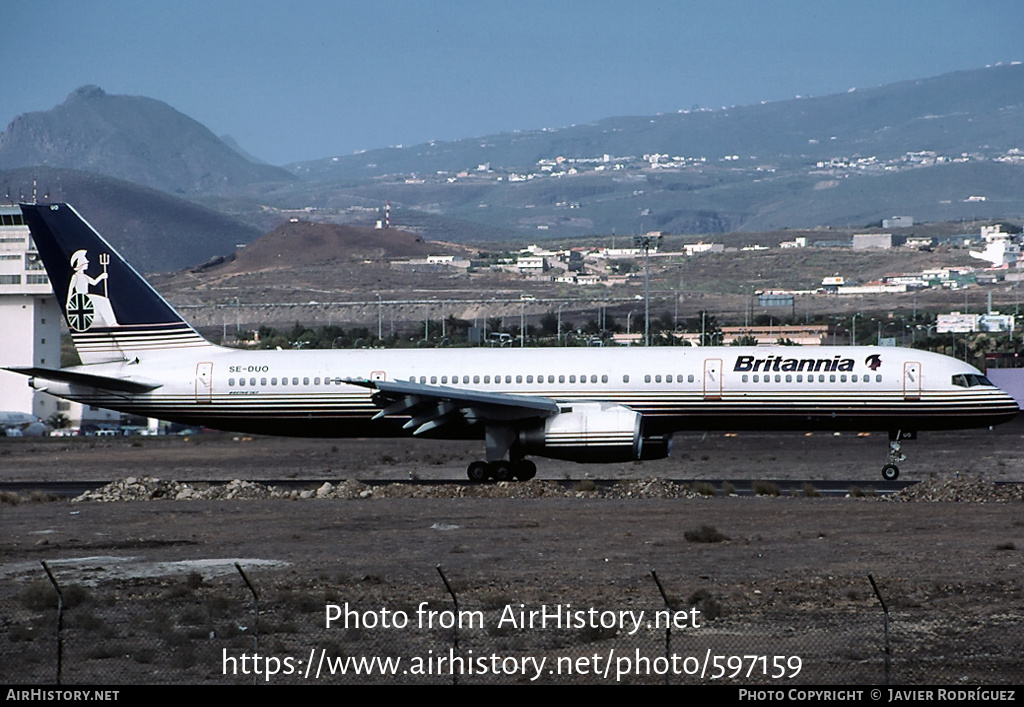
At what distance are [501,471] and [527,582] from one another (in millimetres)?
19308

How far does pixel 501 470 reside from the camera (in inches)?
1710

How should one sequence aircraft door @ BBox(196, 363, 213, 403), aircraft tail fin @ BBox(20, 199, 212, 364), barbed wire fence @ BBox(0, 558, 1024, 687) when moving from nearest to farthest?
barbed wire fence @ BBox(0, 558, 1024, 687) < aircraft door @ BBox(196, 363, 213, 403) < aircraft tail fin @ BBox(20, 199, 212, 364)

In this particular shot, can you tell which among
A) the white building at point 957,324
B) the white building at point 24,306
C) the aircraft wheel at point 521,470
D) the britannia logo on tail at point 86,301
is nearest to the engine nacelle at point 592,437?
the aircraft wheel at point 521,470

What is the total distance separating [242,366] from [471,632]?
27.6 m

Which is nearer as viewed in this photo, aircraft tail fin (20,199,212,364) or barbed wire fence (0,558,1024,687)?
barbed wire fence (0,558,1024,687)

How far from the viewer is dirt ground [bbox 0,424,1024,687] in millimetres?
18016

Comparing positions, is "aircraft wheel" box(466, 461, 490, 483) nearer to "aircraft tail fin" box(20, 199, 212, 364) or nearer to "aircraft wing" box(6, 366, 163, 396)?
"aircraft tail fin" box(20, 199, 212, 364)

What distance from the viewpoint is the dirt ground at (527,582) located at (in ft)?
59.1

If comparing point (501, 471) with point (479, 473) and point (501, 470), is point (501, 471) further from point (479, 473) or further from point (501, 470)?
point (479, 473)

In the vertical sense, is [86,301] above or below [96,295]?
below

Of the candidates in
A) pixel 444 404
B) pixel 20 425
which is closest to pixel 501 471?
pixel 444 404

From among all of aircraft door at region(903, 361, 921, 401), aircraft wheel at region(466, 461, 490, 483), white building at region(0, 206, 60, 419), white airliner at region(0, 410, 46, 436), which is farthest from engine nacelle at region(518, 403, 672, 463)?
white building at region(0, 206, 60, 419)

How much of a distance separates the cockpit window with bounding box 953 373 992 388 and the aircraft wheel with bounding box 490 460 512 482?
13781 millimetres

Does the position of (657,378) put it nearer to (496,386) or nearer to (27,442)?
(496,386)
